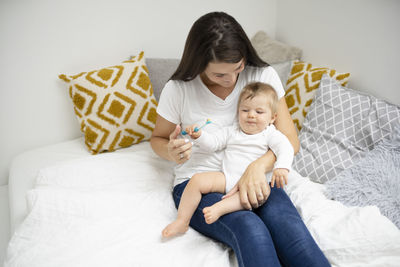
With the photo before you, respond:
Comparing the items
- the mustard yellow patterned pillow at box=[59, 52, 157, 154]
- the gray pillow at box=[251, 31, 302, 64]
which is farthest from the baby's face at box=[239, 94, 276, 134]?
the gray pillow at box=[251, 31, 302, 64]

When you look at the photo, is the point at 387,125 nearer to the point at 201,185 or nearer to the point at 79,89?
the point at 201,185

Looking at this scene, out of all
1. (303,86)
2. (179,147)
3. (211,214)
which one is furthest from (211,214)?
(303,86)

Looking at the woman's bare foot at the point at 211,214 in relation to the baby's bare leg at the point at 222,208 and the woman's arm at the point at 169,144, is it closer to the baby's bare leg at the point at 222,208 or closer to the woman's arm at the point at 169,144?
the baby's bare leg at the point at 222,208

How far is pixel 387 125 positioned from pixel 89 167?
4.73ft

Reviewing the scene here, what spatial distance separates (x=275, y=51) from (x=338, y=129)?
2.56ft

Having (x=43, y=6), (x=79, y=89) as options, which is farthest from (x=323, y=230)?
(x=43, y=6)

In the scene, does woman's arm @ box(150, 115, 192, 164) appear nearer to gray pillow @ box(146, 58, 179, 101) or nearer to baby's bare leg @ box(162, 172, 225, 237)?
baby's bare leg @ box(162, 172, 225, 237)

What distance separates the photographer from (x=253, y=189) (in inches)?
40.0

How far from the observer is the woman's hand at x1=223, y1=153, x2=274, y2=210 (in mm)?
1014

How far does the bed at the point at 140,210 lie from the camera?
971mm

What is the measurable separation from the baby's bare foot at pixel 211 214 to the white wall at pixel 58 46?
46.5 inches

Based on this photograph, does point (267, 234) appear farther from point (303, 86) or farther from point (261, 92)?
point (303, 86)

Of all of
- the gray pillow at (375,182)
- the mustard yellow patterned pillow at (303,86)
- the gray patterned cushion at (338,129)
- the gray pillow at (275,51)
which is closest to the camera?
the gray pillow at (375,182)

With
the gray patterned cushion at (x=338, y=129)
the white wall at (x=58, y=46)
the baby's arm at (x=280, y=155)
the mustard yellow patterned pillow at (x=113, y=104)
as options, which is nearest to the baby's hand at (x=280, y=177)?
the baby's arm at (x=280, y=155)
